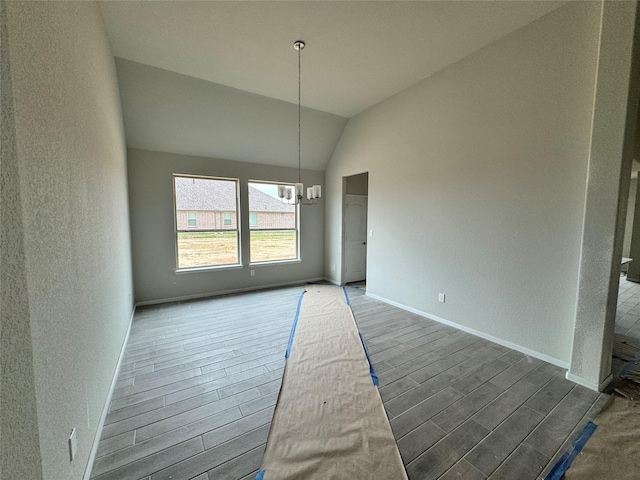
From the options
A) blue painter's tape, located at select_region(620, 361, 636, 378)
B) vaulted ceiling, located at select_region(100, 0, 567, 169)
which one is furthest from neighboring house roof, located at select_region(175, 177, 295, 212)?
blue painter's tape, located at select_region(620, 361, 636, 378)

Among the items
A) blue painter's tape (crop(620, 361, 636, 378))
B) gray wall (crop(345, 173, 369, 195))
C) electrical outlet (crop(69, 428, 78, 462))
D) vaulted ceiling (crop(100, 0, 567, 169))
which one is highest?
vaulted ceiling (crop(100, 0, 567, 169))

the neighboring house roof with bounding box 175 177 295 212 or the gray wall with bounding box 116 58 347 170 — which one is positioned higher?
the gray wall with bounding box 116 58 347 170

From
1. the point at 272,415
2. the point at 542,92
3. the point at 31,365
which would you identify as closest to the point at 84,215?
the point at 31,365

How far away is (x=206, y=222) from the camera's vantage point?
4.80 meters

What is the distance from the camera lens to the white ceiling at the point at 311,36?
7.68 ft

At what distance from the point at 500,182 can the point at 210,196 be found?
4.59 m

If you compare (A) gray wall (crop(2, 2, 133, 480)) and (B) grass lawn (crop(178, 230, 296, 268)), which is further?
(B) grass lawn (crop(178, 230, 296, 268))

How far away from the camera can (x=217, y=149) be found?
183 inches

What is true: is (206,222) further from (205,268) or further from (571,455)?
(571,455)

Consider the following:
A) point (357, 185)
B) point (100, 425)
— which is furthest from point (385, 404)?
point (357, 185)

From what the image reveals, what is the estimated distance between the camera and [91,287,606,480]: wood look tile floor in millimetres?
1542

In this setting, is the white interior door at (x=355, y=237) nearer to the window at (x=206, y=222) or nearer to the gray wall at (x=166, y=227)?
the gray wall at (x=166, y=227)

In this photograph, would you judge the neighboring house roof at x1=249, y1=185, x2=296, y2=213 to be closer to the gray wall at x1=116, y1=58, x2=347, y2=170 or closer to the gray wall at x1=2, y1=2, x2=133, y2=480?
the gray wall at x1=116, y1=58, x2=347, y2=170

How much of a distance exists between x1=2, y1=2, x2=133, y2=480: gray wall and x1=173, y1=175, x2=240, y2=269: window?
269 cm
